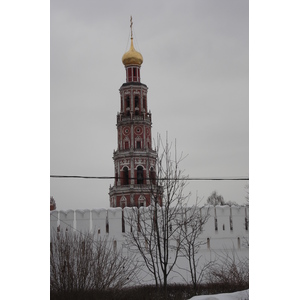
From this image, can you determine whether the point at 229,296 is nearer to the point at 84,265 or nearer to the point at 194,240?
the point at 194,240

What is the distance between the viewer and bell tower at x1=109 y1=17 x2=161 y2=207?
15.1 feet

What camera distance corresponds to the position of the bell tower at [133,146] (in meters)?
4.61

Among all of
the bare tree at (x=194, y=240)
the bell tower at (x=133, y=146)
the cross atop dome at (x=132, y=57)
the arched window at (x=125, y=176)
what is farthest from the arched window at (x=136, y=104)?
the bare tree at (x=194, y=240)

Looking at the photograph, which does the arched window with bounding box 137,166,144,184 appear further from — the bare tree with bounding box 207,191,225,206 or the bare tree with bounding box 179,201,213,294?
the bare tree with bounding box 207,191,225,206

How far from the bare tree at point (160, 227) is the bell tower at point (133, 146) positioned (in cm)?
10

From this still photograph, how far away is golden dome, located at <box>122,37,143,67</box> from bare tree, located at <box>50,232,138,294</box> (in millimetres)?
1698

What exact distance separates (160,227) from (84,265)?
0.99m

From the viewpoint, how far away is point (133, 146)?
5609 mm

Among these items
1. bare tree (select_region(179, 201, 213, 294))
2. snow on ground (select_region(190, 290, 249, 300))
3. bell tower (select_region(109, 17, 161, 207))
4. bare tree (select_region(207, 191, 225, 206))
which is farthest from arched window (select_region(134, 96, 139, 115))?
snow on ground (select_region(190, 290, 249, 300))

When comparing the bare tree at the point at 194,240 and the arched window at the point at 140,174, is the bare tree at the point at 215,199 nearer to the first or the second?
the bare tree at the point at 194,240

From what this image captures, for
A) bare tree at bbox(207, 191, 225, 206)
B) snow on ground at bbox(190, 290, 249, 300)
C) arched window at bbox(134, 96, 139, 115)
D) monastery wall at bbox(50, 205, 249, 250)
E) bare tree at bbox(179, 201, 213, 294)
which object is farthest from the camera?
monastery wall at bbox(50, 205, 249, 250)
